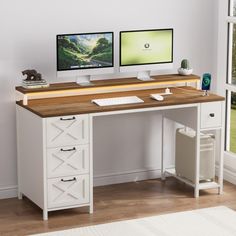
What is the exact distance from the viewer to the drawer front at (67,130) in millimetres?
5027

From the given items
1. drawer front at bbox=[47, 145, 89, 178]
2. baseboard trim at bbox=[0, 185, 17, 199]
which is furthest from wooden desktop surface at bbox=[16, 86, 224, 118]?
baseboard trim at bbox=[0, 185, 17, 199]

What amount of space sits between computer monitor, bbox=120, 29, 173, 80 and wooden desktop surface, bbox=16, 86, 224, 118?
0.62 feet

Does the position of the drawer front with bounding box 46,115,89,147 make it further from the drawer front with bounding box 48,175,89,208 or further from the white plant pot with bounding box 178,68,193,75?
the white plant pot with bounding box 178,68,193,75

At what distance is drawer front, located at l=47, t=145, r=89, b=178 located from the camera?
200 inches

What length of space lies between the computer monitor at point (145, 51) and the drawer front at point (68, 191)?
94cm

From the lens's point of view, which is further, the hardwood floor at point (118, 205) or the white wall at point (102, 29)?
the white wall at point (102, 29)

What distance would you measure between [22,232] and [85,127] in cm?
81

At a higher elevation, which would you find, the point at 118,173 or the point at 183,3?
the point at 183,3

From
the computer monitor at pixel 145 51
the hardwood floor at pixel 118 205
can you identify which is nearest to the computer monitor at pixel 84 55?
the computer monitor at pixel 145 51

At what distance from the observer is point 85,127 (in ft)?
16.8

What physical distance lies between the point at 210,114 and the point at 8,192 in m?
1.58

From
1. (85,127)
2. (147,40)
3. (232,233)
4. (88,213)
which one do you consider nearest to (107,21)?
(147,40)

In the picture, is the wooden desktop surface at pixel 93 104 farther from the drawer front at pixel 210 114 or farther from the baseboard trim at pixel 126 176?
the baseboard trim at pixel 126 176

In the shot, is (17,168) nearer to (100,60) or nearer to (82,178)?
(82,178)
